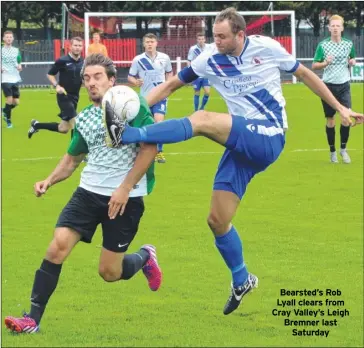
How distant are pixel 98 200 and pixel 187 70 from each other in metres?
1.52

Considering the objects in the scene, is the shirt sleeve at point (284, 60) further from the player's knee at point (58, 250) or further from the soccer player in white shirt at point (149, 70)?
the soccer player in white shirt at point (149, 70)

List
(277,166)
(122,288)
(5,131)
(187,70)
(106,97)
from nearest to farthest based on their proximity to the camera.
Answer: (106,97), (187,70), (122,288), (277,166), (5,131)

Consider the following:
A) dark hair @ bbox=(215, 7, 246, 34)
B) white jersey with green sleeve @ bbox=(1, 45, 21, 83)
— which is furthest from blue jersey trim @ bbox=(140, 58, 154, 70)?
dark hair @ bbox=(215, 7, 246, 34)

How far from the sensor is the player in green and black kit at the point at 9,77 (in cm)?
2616

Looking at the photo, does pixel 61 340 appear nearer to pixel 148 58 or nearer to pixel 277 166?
pixel 277 166

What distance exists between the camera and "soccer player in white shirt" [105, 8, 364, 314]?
8023 millimetres

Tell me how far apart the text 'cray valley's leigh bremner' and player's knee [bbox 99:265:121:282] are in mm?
1400

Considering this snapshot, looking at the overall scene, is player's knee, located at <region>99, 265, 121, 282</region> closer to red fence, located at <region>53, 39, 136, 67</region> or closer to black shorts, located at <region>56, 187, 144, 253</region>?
black shorts, located at <region>56, 187, 144, 253</region>

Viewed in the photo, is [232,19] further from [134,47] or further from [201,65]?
[134,47]

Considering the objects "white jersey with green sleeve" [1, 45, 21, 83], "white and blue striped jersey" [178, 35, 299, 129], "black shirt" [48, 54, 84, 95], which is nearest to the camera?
"white and blue striped jersey" [178, 35, 299, 129]

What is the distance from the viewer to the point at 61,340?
25.0 feet

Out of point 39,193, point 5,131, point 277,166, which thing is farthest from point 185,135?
point 5,131

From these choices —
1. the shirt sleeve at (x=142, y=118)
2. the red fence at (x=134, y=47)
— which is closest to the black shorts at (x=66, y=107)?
the shirt sleeve at (x=142, y=118)

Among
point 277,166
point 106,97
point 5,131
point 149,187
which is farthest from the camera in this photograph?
point 5,131
